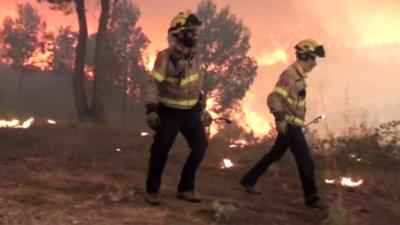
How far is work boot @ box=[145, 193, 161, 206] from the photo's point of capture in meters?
5.99

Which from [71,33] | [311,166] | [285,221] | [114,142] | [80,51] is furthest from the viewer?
[71,33]

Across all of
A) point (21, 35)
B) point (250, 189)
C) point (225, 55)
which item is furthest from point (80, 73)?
point (21, 35)

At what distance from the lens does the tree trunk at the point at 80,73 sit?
22.7 m

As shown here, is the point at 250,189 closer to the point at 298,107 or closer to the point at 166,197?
the point at 298,107

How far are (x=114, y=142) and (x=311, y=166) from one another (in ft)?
30.5

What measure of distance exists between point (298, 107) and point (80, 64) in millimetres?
17245

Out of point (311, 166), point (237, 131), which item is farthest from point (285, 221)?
point (237, 131)

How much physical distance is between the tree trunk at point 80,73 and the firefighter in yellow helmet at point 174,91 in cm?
1679

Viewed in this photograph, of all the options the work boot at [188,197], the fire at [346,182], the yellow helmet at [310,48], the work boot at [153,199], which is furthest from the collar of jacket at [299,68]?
the fire at [346,182]

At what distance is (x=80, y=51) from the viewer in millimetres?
23109

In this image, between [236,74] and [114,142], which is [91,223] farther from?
[236,74]

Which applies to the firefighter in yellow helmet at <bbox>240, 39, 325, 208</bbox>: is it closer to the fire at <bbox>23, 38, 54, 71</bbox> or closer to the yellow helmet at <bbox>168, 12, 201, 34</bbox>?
the yellow helmet at <bbox>168, 12, 201, 34</bbox>

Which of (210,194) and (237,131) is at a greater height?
(237,131)

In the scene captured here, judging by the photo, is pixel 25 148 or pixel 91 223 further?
pixel 25 148
